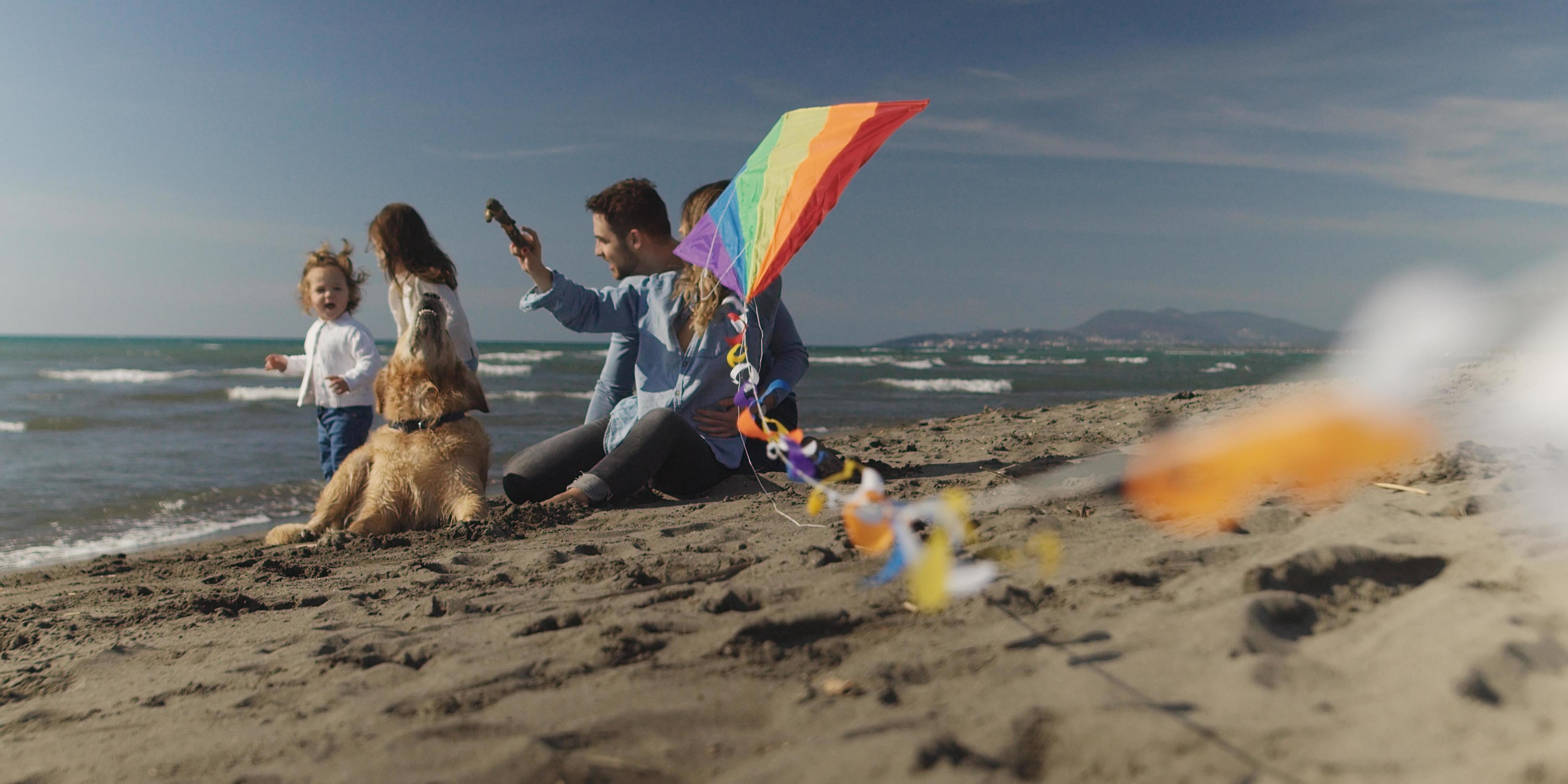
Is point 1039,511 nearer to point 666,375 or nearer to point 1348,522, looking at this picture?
point 1348,522

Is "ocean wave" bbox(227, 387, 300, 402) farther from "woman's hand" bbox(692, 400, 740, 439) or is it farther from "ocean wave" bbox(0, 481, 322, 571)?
"woman's hand" bbox(692, 400, 740, 439)

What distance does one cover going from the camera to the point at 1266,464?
328 centimetres

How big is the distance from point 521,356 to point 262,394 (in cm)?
1878

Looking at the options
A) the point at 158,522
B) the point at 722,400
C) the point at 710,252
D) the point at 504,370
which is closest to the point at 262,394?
the point at 504,370

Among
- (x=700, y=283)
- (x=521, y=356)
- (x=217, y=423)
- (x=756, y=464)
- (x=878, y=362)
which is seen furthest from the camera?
(x=878, y=362)

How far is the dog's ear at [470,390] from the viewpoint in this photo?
13.7 ft

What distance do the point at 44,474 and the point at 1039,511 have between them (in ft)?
27.9

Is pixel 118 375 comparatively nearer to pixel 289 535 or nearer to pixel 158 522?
pixel 158 522

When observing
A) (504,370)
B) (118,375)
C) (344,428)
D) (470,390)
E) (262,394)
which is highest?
(470,390)

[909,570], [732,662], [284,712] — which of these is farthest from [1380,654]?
[284,712]

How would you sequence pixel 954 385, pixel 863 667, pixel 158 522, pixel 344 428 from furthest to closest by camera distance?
pixel 954 385
pixel 158 522
pixel 344 428
pixel 863 667

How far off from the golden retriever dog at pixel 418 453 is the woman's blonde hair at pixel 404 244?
2.04 ft

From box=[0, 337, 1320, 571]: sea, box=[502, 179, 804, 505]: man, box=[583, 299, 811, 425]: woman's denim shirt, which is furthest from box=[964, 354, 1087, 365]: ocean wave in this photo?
box=[502, 179, 804, 505]: man

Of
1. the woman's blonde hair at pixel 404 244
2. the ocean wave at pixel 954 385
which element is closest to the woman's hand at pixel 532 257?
the woman's blonde hair at pixel 404 244
